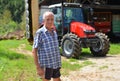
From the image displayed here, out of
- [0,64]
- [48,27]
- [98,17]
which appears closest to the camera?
[48,27]

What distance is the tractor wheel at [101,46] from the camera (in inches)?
678

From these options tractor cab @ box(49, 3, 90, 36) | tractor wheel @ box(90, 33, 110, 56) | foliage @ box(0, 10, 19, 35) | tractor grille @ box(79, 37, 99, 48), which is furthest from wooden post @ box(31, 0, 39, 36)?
foliage @ box(0, 10, 19, 35)

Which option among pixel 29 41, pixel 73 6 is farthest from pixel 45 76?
pixel 29 41

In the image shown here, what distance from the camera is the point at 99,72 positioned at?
1285cm

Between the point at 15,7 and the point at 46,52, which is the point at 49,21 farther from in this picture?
the point at 15,7

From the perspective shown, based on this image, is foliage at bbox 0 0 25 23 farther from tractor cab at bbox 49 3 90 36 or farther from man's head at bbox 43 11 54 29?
man's head at bbox 43 11 54 29

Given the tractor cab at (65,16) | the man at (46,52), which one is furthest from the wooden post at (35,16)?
the man at (46,52)

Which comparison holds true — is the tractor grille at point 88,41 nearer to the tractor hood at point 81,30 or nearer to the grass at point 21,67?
the tractor hood at point 81,30

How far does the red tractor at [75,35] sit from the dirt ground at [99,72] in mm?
1323

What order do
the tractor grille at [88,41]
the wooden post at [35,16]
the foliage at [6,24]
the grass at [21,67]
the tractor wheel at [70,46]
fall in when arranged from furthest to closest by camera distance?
the foliage at [6,24] → the wooden post at [35,16] → the tractor grille at [88,41] → the tractor wheel at [70,46] → the grass at [21,67]

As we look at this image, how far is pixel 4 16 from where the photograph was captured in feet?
188

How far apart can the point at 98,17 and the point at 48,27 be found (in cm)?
1734

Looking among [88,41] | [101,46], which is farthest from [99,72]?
[101,46]

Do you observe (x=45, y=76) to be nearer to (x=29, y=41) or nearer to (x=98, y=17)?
(x=29, y=41)
